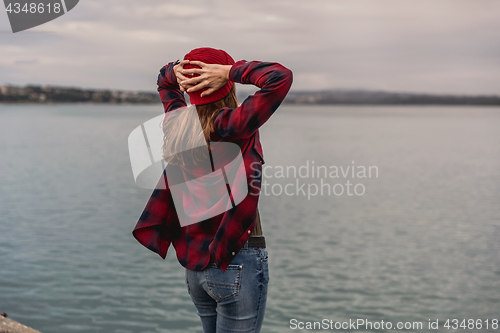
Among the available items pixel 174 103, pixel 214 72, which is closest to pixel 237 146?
pixel 214 72

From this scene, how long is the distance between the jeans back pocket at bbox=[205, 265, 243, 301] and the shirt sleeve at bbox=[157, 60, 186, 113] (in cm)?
101

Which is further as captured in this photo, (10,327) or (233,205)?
(10,327)

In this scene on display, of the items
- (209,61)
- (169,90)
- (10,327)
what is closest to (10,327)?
(10,327)

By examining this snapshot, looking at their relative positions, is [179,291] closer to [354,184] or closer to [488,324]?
A: [488,324]

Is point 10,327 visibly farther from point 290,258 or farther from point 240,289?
point 290,258

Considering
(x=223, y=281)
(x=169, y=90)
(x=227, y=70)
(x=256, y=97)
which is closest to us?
(x=256, y=97)

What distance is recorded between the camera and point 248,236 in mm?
2211

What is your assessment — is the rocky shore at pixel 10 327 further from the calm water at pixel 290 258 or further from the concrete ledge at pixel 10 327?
the calm water at pixel 290 258

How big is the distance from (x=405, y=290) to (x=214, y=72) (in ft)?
33.3

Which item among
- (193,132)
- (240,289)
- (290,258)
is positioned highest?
(193,132)

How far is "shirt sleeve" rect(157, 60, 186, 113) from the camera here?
2660 mm

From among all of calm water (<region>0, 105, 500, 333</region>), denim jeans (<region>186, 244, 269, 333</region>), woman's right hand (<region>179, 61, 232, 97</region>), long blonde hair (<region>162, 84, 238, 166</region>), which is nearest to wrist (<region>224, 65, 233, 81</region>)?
woman's right hand (<region>179, 61, 232, 97</region>)

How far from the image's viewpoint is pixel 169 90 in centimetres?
274

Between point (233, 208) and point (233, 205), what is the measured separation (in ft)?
0.05
